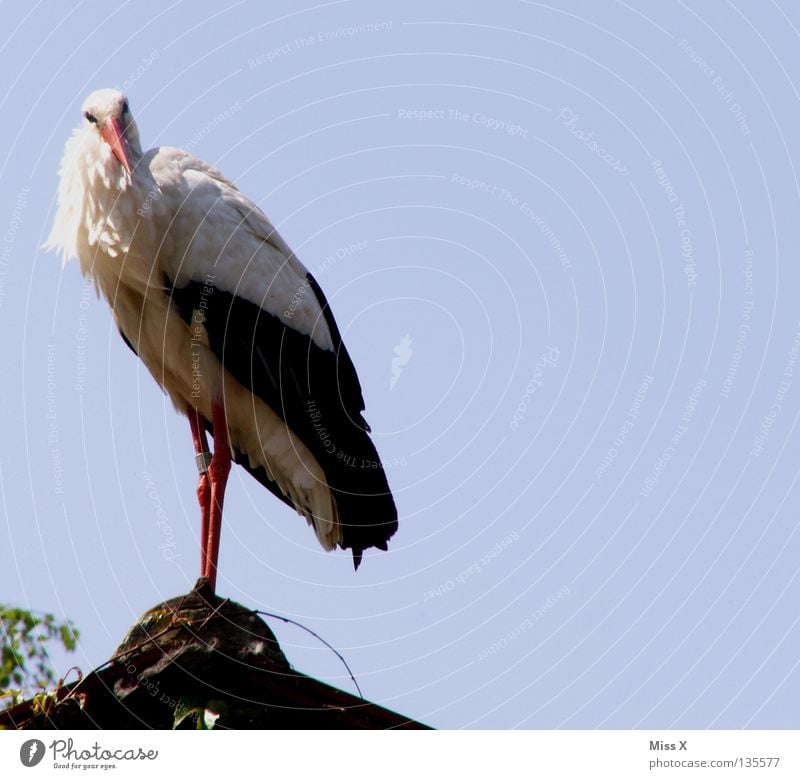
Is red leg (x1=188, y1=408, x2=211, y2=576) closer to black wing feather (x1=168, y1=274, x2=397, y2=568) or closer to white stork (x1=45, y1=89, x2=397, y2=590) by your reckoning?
white stork (x1=45, y1=89, x2=397, y2=590)

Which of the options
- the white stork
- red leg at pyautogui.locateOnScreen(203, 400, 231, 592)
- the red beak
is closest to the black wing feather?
the white stork

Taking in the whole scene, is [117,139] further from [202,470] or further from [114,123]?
[202,470]

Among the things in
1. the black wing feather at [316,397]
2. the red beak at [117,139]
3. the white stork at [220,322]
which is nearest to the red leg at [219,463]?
the white stork at [220,322]

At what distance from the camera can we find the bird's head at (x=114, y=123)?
7.71 meters

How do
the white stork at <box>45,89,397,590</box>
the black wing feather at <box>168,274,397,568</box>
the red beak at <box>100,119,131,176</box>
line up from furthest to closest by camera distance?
the black wing feather at <box>168,274,397,568</box>
the white stork at <box>45,89,397,590</box>
the red beak at <box>100,119,131,176</box>

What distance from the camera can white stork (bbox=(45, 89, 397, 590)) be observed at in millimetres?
7789

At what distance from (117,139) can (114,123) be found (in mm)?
127

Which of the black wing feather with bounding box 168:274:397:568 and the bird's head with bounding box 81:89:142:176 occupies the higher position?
the bird's head with bounding box 81:89:142:176

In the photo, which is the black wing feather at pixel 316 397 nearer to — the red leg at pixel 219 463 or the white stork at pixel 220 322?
the white stork at pixel 220 322

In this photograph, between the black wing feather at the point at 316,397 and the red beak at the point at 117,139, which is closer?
the red beak at the point at 117,139

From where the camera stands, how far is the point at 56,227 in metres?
8.10
